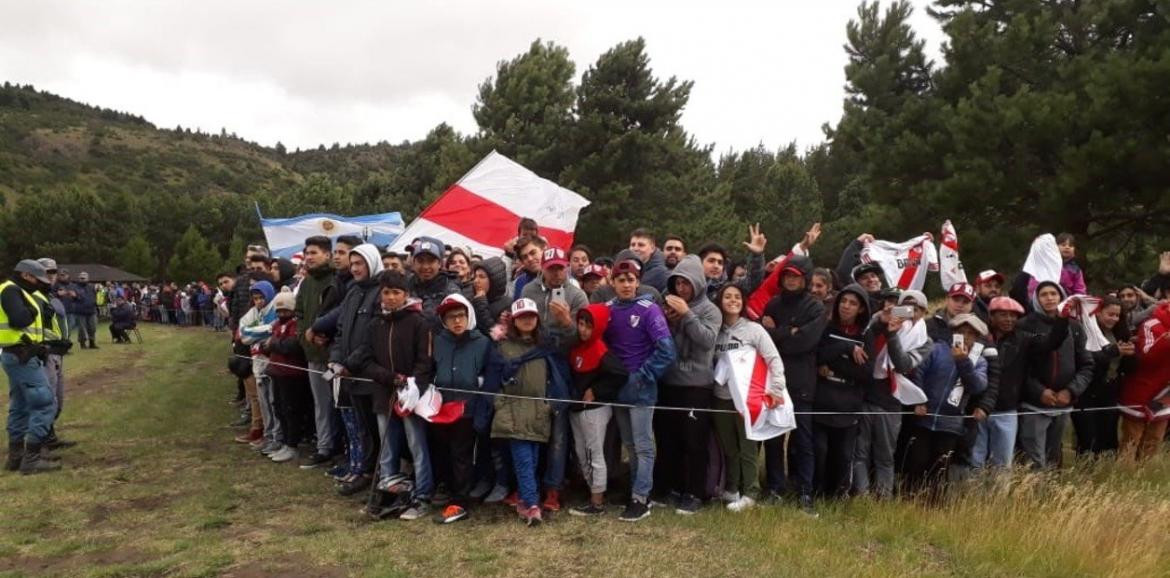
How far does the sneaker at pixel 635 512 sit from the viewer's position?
17.4 feet

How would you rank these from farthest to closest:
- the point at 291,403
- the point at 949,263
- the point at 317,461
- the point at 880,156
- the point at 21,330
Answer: the point at 880,156
the point at 949,263
the point at 291,403
the point at 317,461
the point at 21,330

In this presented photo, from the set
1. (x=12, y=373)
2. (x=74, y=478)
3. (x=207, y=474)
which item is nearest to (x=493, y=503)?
(x=207, y=474)

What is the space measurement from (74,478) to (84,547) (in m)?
2.10

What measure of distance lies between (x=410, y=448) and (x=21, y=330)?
4.13m

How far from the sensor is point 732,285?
5.51 m

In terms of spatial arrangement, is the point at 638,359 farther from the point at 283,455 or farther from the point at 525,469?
the point at 283,455

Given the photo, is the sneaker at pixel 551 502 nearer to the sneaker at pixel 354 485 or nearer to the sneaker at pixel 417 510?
the sneaker at pixel 417 510

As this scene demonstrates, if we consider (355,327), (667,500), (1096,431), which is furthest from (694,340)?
(1096,431)

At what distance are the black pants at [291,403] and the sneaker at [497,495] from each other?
275 centimetres

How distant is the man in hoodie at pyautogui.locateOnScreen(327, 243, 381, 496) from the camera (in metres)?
5.85

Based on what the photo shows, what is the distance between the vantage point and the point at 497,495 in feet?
18.9

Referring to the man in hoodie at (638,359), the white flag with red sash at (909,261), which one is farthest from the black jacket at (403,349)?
the white flag with red sash at (909,261)

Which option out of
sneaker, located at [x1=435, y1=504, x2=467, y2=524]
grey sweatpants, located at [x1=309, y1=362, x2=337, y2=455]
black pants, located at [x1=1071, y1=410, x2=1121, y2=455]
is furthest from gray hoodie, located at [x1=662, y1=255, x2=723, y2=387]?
black pants, located at [x1=1071, y1=410, x2=1121, y2=455]

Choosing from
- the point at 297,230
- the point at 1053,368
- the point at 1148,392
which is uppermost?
the point at 297,230
